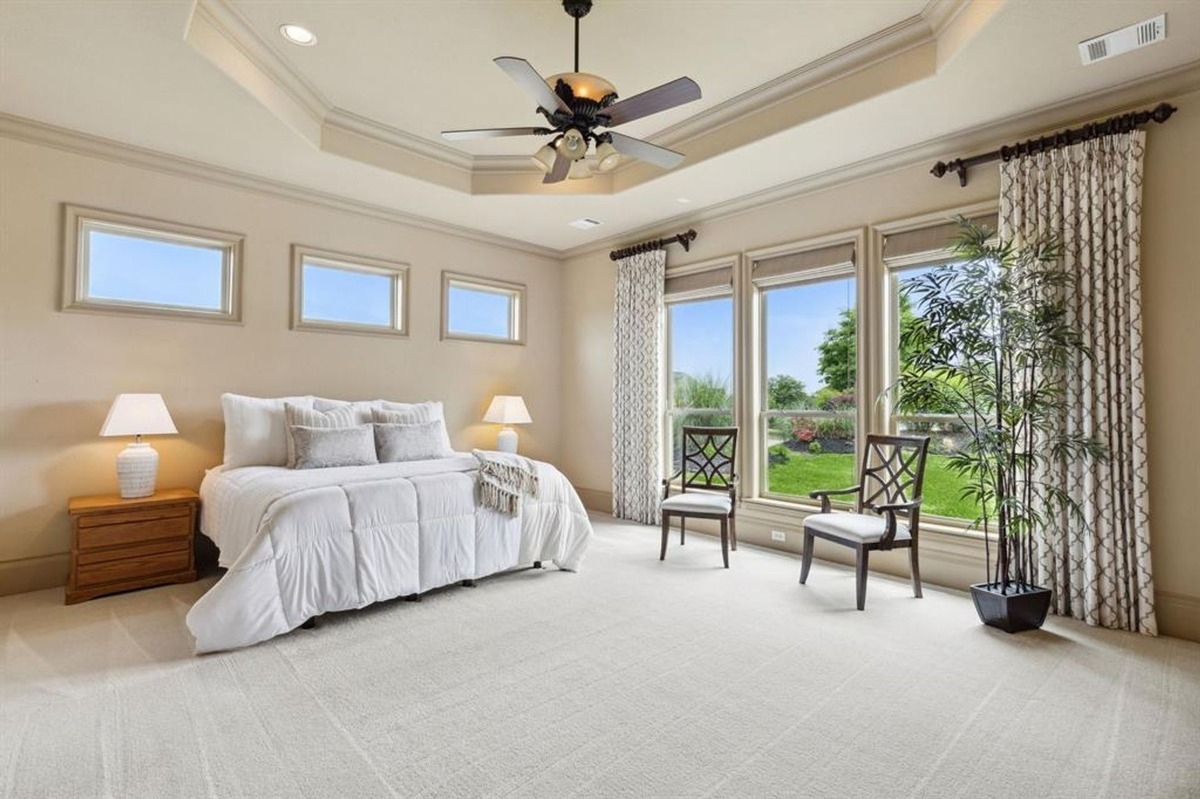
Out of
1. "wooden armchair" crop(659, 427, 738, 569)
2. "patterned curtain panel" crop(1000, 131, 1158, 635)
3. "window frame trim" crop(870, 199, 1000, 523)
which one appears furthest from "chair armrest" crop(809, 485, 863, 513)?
"patterned curtain panel" crop(1000, 131, 1158, 635)

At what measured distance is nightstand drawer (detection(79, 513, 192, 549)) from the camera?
343 centimetres

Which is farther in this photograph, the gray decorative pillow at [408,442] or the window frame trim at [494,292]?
the window frame trim at [494,292]

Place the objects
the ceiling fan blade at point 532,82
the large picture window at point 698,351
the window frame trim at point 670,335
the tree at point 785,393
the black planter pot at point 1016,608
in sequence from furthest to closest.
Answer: the large picture window at point 698,351
the window frame trim at point 670,335
the tree at point 785,393
the black planter pot at point 1016,608
the ceiling fan blade at point 532,82

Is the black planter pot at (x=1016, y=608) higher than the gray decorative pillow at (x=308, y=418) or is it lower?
lower

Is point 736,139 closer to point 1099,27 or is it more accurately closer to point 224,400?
point 1099,27

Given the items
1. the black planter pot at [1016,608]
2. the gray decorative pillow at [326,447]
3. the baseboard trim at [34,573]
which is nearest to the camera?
the black planter pot at [1016,608]

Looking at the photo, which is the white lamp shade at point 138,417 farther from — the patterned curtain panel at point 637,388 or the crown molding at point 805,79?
the crown molding at point 805,79

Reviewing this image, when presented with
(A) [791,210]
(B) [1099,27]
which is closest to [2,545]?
(A) [791,210]

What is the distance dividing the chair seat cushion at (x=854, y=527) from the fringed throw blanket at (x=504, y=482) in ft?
6.22

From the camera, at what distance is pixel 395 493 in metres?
3.28

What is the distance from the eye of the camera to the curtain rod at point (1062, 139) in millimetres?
3018

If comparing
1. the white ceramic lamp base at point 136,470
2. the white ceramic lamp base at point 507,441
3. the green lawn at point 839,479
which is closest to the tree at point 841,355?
the green lawn at point 839,479

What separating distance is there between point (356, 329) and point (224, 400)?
4.24 feet

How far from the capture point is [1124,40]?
2654 mm
